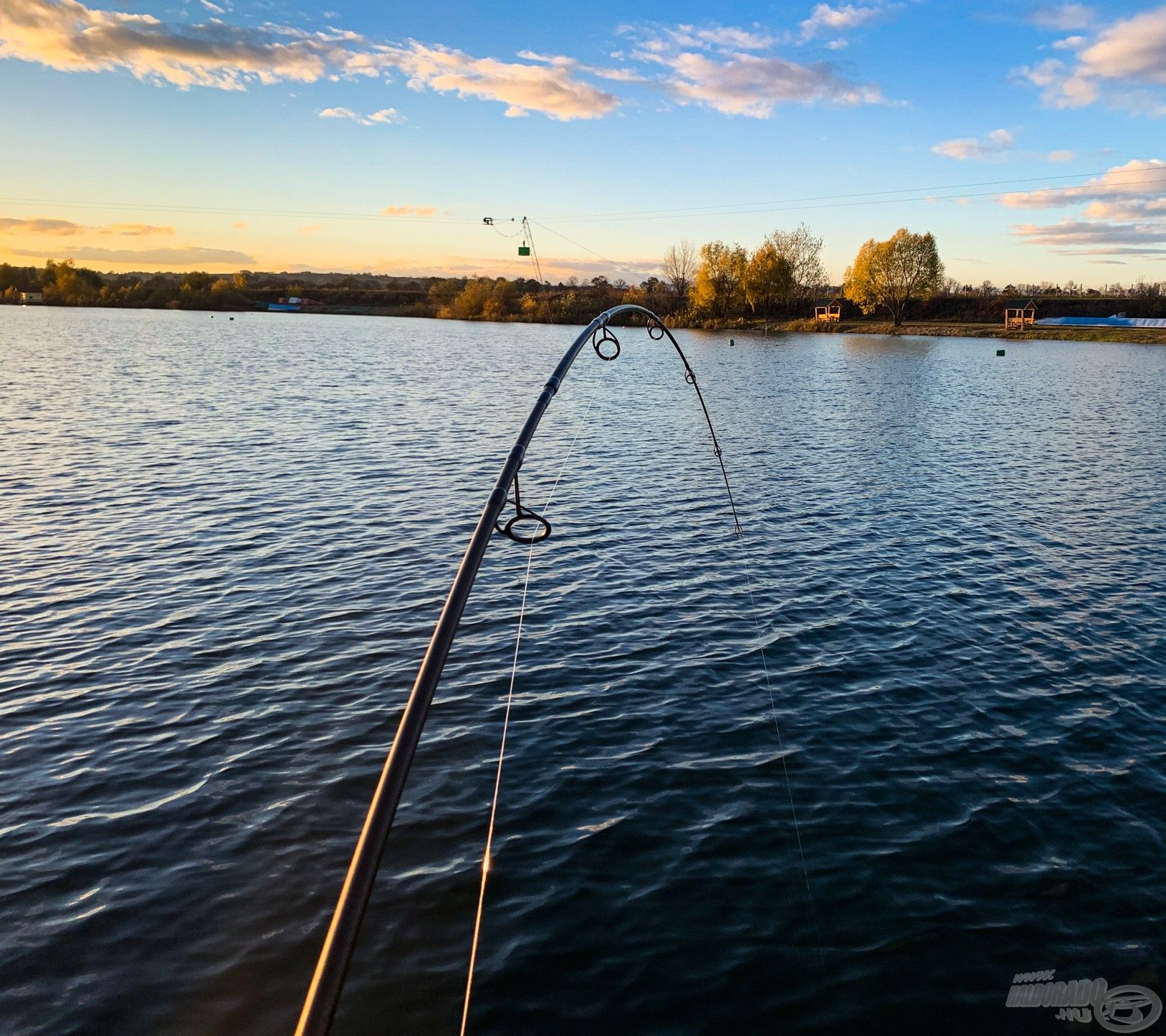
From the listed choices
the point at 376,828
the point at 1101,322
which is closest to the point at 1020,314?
the point at 1101,322

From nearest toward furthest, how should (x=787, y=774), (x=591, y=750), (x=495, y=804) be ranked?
(x=495, y=804) < (x=787, y=774) < (x=591, y=750)

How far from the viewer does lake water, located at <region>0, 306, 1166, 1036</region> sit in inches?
305

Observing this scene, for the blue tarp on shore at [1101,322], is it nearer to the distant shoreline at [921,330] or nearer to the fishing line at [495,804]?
the distant shoreline at [921,330]

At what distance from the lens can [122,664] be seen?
13.7 meters

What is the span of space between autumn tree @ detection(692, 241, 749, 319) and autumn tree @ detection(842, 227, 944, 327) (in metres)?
20.2

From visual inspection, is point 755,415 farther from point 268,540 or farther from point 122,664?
point 122,664

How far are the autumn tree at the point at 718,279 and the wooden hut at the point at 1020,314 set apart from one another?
44.0 metres

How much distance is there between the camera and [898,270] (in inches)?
5709

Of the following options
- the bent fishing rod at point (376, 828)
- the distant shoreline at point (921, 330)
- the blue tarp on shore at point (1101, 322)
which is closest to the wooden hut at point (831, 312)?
the distant shoreline at point (921, 330)

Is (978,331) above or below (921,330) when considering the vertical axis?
below

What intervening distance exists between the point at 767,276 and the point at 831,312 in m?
12.9

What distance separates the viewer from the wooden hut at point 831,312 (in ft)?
502

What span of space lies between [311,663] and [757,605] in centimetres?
846

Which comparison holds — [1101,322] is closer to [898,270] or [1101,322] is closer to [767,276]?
[898,270]
